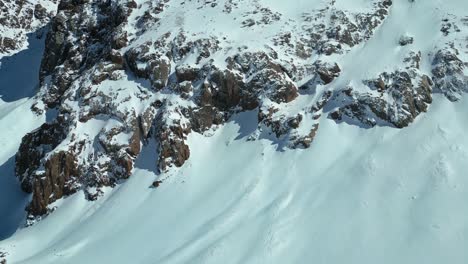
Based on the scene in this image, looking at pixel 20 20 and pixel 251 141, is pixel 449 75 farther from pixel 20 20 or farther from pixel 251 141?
pixel 20 20

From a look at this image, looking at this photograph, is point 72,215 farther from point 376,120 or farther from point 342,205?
point 376,120

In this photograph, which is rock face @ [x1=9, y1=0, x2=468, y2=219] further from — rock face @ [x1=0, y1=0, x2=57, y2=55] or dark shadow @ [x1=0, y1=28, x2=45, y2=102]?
rock face @ [x1=0, y1=0, x2=57, y2=55]

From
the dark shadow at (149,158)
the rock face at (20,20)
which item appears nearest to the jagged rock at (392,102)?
the dark shadow at (149,158)

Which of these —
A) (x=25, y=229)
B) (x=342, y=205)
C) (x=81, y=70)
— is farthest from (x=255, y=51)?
(x=25, y=229)

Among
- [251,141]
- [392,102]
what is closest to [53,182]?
[251,141]

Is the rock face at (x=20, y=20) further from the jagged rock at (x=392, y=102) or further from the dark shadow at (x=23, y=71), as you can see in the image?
the jagged rock at (x=392, y=102)

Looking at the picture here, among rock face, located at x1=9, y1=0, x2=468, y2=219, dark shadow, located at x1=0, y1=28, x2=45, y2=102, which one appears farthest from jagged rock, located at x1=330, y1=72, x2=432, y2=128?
dark shadow, located at x1=0, y1=28, x2=45, y2=102
